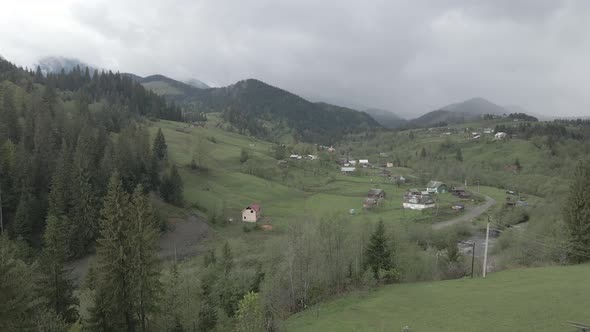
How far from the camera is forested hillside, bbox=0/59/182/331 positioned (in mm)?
30578

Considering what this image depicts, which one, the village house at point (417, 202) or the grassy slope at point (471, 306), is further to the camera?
the village house at point (417, 202)

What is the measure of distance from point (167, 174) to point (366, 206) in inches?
2283

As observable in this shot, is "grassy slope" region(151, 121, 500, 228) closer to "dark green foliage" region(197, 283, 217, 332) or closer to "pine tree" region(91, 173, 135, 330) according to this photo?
"dark green foliage" region(197, 283, 217, 332)

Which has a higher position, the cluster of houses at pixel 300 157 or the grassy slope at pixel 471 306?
the cluster of houses at pixel 300 157

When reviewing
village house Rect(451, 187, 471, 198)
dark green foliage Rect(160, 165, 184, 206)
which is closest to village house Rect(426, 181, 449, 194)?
village house Rect(451, 187, 471, 198)

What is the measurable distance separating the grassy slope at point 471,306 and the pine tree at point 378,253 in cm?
338

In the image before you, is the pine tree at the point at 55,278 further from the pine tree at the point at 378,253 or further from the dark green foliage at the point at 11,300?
the pine tree at the point at 378,253

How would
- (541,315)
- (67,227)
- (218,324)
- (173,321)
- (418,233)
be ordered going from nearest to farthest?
(541,315) → (173,321) → (218,324) → (67,227) → (418,233)

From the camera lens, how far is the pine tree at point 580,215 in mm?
48688

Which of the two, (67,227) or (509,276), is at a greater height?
(509,276)

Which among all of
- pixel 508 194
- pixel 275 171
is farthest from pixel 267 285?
pixel 508 194

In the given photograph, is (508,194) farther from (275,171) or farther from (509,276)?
(509,276)

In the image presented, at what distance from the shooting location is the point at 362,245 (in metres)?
53.1

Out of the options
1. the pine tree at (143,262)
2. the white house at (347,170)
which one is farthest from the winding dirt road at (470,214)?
the pine tree at (143,262)
